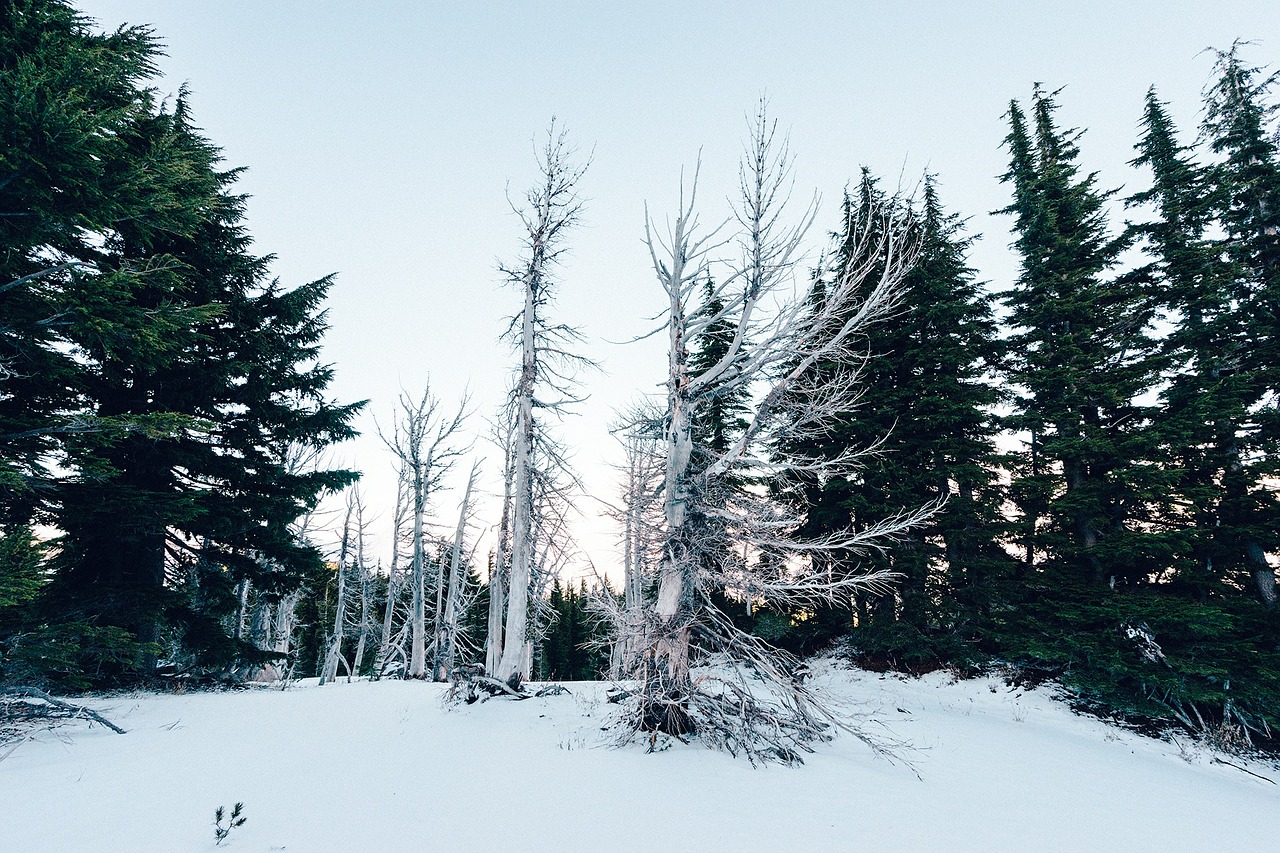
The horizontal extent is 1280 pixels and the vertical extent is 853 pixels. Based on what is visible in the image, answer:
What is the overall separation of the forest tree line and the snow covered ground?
2.01m

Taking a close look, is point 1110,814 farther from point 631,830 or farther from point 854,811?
point 631,830

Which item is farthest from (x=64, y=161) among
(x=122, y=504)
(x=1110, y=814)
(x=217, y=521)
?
(x=1110, y=814)

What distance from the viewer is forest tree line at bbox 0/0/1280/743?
8.27 meters

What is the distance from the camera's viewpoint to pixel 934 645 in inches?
539

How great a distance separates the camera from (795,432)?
800 cm

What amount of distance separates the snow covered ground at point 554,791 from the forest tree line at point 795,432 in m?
2.01

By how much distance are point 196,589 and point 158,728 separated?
6.46m

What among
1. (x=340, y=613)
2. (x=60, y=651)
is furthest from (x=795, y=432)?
(x=340, y=613)

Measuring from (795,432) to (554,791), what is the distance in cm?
569

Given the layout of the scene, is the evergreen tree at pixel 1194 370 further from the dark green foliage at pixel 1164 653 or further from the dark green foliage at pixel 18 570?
the dark green foliage at pixel 18 570

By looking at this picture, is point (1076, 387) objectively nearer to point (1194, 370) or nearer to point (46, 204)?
point (1194, 370)

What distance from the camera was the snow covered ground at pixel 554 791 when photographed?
414 centimetres

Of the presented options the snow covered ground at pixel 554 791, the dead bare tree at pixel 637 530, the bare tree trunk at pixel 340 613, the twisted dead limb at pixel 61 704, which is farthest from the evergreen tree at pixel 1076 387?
the bare tree trunk at pixel 340 613

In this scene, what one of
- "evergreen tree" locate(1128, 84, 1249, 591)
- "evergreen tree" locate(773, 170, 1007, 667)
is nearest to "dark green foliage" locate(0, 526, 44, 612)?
"evergreen tree" locate(773, 170, 1007, 667)
